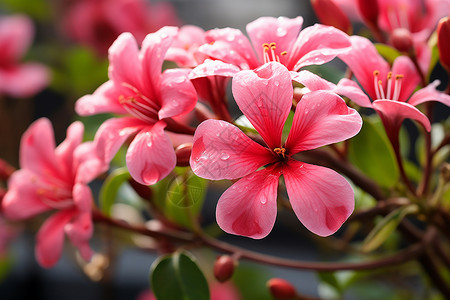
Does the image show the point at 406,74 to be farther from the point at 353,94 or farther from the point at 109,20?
the point at 109,20

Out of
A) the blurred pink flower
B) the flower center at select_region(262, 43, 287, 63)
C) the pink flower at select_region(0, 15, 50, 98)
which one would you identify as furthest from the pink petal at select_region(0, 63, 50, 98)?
the flower center at select_region(262, 43, 287, 63)

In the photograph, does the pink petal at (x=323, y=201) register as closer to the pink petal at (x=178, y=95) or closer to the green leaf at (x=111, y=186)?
the pink petal at (x=178, y=95)

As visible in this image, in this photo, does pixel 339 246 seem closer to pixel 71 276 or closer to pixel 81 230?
pixel 81 230

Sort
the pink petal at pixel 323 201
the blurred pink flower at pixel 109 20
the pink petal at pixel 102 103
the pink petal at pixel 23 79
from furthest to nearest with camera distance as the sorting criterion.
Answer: the blurred pink flower at pixel 109 20
the pink petal at pixel 23 79
the pink petal at pixel 102 103
the pink petal at pixel 323 201

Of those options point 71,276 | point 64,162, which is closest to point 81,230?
point 64,162

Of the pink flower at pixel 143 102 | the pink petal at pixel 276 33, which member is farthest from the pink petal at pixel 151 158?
the pink petal at pixel 276 33

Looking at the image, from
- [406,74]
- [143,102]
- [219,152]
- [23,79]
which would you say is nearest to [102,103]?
[143,102]
